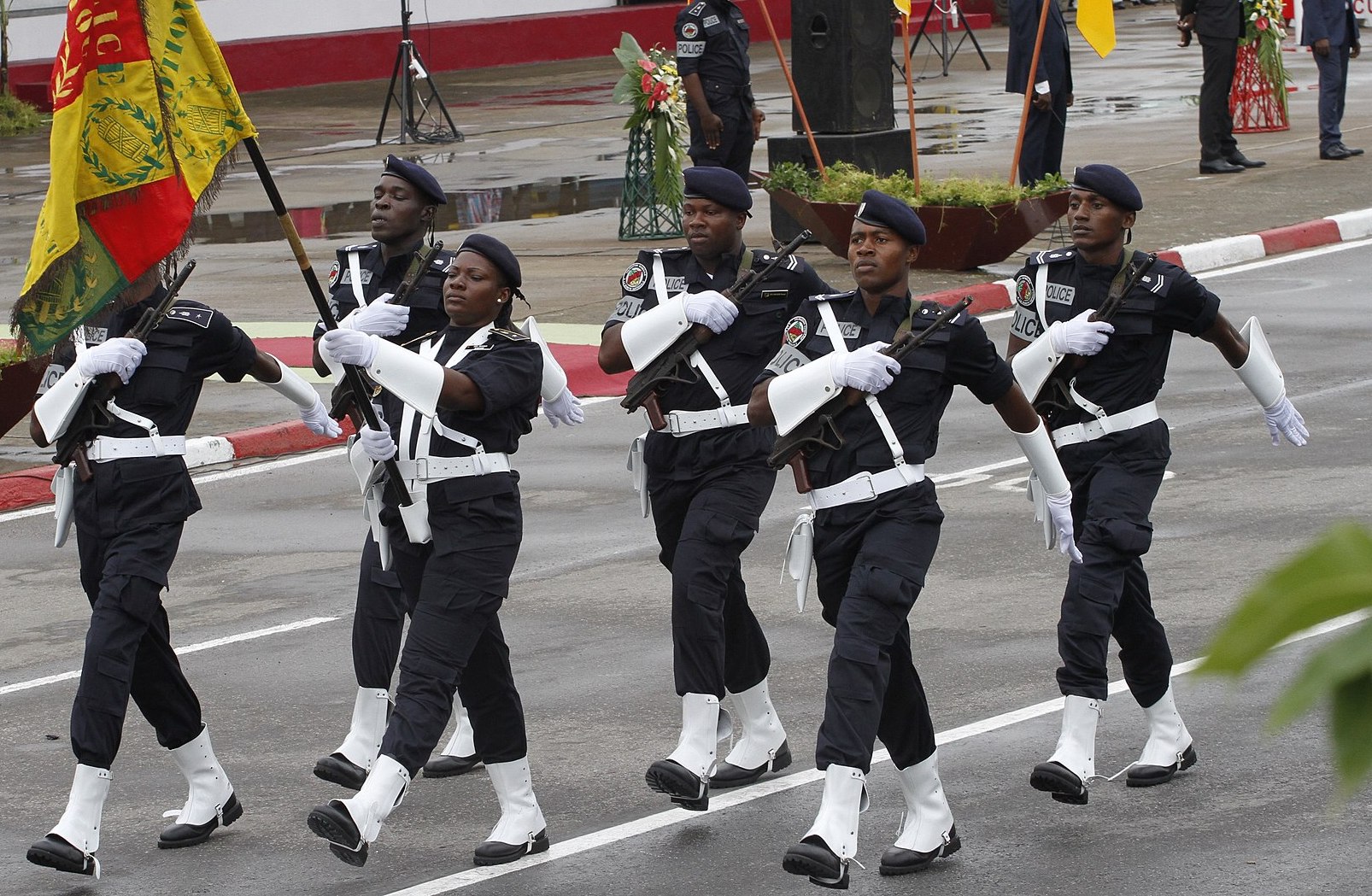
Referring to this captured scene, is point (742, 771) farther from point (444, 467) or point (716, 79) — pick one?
point (716, 79)

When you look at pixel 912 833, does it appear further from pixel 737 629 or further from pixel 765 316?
pixel 765 316

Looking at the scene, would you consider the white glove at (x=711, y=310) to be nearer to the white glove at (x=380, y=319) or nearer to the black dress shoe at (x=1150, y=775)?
the white glove at (x=380, y=319)

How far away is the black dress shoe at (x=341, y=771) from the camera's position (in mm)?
6195

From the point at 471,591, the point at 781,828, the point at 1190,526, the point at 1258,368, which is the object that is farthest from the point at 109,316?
the point at 1190,526

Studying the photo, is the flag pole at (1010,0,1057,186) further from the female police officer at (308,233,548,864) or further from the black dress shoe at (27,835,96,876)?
the black dress shoe at (27,835,96,876)

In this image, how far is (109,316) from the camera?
6008 mm

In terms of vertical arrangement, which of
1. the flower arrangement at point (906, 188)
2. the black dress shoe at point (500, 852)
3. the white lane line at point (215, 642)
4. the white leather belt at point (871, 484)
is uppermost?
the white leather belt at point (871, 484)

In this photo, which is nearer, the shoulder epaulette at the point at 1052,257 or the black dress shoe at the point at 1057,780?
the black dress shoe at the point at 1057,780

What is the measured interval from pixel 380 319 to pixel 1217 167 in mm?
15419

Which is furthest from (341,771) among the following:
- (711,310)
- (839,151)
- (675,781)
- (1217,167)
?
(1217,167)

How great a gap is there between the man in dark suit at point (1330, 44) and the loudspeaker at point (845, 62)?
5.51m

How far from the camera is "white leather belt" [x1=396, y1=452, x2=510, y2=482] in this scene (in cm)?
559

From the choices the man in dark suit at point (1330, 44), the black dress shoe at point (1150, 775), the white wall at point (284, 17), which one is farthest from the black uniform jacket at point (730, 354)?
the white wall at point (284, 17)

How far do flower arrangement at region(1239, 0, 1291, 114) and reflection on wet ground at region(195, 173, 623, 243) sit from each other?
281 inches
